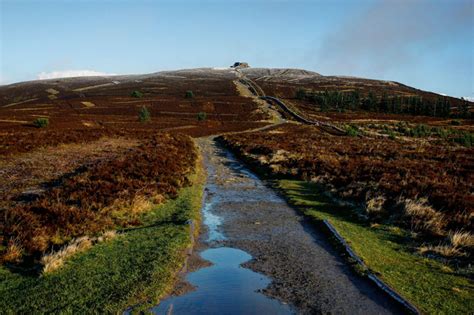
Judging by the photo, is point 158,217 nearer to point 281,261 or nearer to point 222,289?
point 281,261

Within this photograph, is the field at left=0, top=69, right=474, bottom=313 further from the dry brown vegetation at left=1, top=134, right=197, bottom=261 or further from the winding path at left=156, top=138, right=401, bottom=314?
the winding path at left=156, top=138, right=401, bottom=314

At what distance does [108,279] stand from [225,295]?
3.07m

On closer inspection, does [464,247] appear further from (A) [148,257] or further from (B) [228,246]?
(A) [148,257]

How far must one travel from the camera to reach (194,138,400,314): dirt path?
9.78 m

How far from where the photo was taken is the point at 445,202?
17984 millimetres

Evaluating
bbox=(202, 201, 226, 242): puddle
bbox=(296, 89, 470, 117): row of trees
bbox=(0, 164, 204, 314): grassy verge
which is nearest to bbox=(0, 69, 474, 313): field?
bbox=(0, 164, 204, 314): grassy verge

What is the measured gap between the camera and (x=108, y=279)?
1033 centimetres

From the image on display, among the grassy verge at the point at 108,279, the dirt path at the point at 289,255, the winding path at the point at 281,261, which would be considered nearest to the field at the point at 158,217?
the grassy verge at the point at 108,279

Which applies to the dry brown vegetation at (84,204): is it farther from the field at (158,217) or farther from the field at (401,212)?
the field at (401,212)

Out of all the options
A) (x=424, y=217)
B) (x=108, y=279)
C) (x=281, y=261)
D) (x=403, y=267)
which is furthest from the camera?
(x=424, y=217)

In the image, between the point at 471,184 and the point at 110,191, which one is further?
the point at 471,184

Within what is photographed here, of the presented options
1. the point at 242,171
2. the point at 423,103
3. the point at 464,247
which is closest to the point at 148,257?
the point at 464,247

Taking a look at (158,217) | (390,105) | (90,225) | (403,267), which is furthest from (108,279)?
(390,105)

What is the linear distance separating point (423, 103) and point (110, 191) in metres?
157
